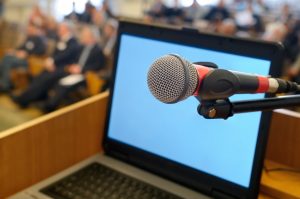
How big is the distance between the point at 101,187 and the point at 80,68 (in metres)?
3.73

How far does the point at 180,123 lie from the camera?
2.90 feet

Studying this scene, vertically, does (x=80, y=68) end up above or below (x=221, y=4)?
below

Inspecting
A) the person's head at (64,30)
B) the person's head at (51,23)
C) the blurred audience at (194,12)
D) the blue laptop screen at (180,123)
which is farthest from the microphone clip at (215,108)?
the blurred audience at (194,12)

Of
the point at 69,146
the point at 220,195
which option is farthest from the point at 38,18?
the point at 220,195

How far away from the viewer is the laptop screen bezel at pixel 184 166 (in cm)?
76

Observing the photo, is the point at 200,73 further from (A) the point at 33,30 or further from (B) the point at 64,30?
(A) the point at 33,30

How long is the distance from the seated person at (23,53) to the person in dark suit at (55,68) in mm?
330

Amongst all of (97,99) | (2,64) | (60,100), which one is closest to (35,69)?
(2,64)

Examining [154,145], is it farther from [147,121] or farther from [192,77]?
[192,77]

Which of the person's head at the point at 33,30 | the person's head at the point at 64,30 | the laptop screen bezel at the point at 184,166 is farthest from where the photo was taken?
the person's head at the point at 33,30

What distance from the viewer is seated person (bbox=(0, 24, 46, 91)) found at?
16.2 feet

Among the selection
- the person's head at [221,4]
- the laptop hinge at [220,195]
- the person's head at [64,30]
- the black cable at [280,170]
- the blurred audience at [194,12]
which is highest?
the black cable at [280,170]

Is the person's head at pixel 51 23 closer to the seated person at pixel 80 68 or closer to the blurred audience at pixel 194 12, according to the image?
the seated person at pixel 80 68

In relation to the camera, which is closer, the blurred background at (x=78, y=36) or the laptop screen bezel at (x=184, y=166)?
the laptop screen bezel at (x=184, y=166)
